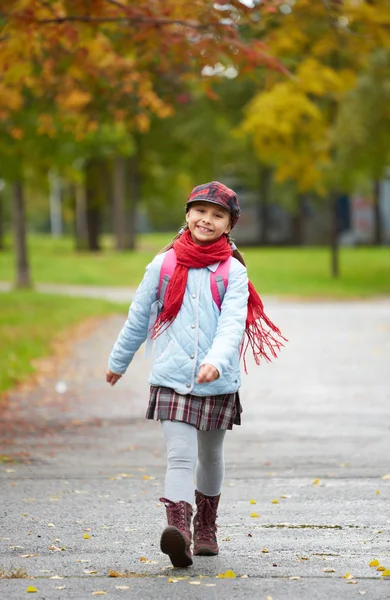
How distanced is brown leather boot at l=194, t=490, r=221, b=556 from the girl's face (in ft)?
3.90

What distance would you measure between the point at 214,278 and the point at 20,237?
2377 cm

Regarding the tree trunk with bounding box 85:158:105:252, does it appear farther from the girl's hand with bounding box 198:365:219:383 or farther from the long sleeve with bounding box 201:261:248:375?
the girl's hand with bounding box 198:365:219:383

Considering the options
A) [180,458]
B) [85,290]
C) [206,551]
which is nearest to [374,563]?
[206,551]

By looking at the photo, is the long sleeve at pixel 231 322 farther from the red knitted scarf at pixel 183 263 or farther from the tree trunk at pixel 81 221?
the tree trunk at pixel 81 221

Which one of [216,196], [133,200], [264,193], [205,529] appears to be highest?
[264,193]

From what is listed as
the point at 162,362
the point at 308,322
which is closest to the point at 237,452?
the point at 162,362

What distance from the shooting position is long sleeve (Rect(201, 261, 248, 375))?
5.31 m

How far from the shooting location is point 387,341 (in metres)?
17.5

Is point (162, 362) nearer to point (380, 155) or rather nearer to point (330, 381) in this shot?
point (330, 381)

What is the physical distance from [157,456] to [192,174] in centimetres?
4039

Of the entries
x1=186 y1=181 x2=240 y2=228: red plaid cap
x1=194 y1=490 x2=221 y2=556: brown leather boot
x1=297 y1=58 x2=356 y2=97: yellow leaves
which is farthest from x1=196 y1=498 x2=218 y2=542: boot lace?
x1=297 y1=58 x2=356 y2=97: yellow leaves

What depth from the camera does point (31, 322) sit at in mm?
19016

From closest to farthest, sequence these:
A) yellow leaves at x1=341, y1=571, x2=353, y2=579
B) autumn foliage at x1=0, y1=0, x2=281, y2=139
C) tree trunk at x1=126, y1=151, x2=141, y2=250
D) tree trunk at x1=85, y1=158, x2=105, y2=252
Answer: yellow leaves at x1=341, y1=571, x2=353, y2=579, autumn foliage at x1=0, y1=0, x2=281, y2=139, tree trunk at x1=126, y1=151, x2=141, y2=250, tree trunk at x1=85, y1=158, x2=105, y2=252

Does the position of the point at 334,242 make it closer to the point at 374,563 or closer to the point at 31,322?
the point at 31,322
